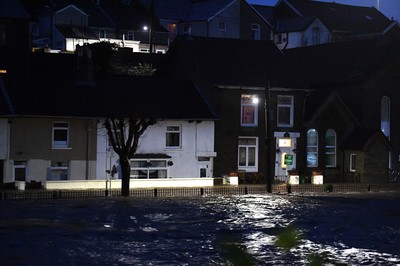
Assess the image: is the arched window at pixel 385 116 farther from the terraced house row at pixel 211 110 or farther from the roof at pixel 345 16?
the roof at pixel 345 16

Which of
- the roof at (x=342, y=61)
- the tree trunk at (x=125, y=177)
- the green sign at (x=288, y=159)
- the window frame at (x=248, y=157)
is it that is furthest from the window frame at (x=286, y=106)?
the tree trunk at (x=125, y=177)

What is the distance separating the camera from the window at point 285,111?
57.8m

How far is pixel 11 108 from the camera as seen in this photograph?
155 ft

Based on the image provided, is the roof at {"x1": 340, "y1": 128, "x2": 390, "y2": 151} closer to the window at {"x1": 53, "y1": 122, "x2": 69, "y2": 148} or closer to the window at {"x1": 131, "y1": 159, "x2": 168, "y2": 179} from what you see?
the window at {"x1": 131, "y1": 159, "x2": 168, "y2": 179}

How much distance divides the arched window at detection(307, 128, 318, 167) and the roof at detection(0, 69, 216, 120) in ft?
29.0

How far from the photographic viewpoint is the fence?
1684 inches

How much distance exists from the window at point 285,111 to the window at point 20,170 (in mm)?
19480

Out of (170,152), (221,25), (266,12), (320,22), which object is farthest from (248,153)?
(266,12)

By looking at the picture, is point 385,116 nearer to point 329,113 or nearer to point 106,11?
point 329,113

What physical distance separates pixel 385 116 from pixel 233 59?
48.6 ft

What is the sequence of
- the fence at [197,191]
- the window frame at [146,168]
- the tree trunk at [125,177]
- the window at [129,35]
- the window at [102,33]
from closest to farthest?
the fence at [197,191] → the tree trunk at [125,177] → the window frame at [146,168] → the window at [102,33] → the window at [129,35]

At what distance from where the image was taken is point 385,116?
213 ft

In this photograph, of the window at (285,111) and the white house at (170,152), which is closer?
the white house at (170,152)

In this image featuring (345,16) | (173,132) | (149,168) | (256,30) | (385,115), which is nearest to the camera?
(149,168)
